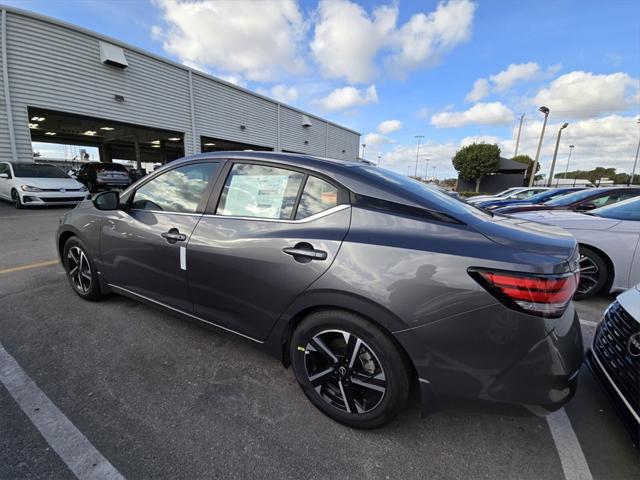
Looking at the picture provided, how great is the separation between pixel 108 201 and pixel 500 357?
3.08m

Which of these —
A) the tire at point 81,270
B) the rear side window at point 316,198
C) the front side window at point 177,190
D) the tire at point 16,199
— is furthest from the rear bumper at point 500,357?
the tire at point 16,199

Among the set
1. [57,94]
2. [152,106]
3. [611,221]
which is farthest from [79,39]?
[611,221]

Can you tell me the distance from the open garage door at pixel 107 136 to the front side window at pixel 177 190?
42.5 feet

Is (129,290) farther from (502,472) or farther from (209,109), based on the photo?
(209,109)

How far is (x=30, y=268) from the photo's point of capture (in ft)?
13.7

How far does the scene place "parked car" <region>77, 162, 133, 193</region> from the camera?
45.5 feet

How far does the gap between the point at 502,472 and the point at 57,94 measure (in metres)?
15.6

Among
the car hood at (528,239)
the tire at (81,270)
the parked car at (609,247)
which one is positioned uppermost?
the car hood at (528,239)

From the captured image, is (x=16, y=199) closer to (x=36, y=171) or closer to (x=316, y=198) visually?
(x=36, y=171)

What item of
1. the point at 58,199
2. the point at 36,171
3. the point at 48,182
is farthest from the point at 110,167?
the point at 58,199

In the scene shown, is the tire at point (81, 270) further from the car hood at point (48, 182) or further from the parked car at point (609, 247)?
the car hood at point (48, 182)

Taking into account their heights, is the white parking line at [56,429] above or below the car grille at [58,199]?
below

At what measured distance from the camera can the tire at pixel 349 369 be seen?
163 cm

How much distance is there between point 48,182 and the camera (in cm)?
948
